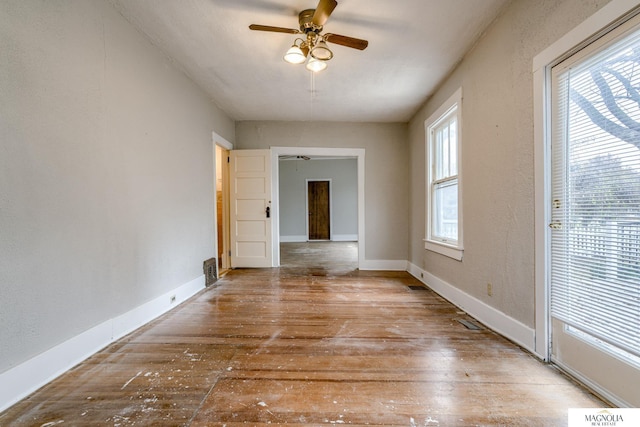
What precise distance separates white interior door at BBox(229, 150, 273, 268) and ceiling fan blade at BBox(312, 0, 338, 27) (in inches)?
111

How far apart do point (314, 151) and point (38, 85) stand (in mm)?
3523

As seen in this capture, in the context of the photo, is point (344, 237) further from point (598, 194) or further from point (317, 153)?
point (598, 194)

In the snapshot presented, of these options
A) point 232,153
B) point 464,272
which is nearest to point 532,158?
point 464,272

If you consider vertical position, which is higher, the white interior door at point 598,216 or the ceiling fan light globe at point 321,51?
the ceiling fan light globe at point 321,51

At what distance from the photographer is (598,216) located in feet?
4.64

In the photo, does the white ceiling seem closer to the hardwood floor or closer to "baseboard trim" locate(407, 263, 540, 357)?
"baseboard trim" locate(407, 263, 540, 357)

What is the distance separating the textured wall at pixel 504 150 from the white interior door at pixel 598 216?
193 mm

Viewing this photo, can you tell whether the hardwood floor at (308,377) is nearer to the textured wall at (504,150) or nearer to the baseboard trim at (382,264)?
the textured wall at (504,150)

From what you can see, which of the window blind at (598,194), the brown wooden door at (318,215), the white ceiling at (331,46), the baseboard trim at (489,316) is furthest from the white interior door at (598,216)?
the brown wooden door at (318,215)

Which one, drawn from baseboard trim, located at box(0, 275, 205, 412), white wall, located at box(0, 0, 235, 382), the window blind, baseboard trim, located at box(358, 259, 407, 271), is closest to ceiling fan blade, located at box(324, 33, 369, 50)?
the window blind

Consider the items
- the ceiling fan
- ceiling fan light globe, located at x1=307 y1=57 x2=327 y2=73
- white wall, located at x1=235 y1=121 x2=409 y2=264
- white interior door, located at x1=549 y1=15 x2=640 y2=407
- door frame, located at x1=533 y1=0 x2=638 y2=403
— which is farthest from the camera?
white wall, located at x1=235 y1=121 x2=409 y2=264

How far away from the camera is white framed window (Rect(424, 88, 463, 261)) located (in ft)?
9.33

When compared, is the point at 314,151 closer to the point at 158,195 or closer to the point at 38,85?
the point at 158,195

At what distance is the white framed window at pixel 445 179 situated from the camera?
2.84m
